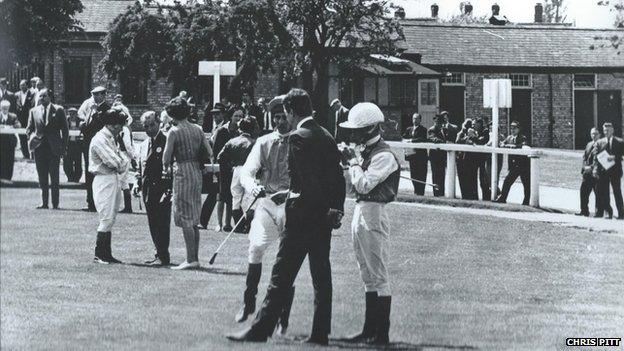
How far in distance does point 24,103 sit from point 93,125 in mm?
4646

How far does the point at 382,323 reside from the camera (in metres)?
5.79

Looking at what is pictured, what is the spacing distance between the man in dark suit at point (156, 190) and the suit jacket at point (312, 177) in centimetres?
285

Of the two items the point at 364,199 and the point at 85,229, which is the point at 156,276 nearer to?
the point at 85,229

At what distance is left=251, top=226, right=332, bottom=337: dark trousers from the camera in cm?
562

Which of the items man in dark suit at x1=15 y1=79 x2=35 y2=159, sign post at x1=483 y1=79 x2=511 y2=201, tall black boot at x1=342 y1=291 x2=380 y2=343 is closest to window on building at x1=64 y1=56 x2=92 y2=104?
man in dark suit at x1=15 y1=79 x2=35 y2=159

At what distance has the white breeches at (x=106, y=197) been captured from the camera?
8.61m

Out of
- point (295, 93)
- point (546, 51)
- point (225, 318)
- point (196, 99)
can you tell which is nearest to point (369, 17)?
point (196, 99)

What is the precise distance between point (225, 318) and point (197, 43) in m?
1.75

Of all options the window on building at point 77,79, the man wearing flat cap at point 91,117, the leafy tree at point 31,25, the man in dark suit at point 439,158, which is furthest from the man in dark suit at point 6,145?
the man in dark suit at point 439,158

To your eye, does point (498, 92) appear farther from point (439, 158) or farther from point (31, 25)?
point (31, 25)

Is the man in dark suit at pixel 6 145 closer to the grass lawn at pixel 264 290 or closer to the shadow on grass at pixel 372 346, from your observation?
the grass lawn at pixel 264 290

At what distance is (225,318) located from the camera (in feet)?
20.9

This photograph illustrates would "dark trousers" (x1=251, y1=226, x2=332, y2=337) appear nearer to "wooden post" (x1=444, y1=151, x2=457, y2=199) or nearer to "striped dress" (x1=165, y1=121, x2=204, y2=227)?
"striped dress" (x1=165, y1=121, x2=204, y2=227)

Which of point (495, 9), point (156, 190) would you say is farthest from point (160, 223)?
point (495, 9)
